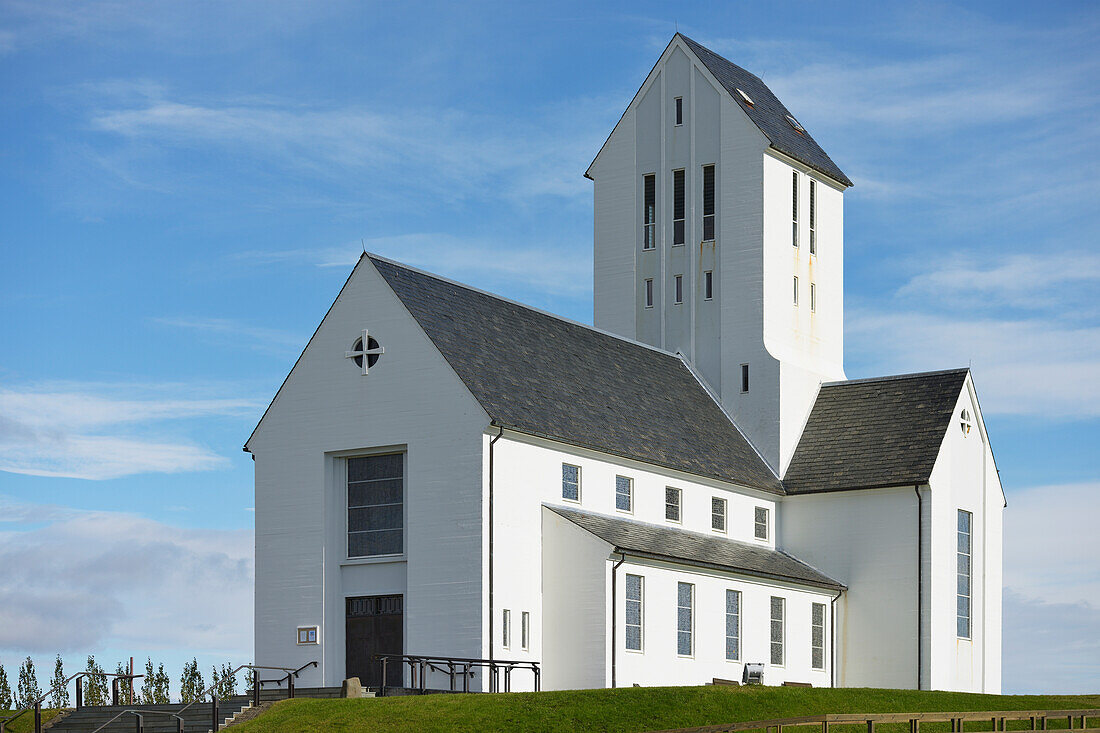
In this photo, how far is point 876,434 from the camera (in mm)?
51562

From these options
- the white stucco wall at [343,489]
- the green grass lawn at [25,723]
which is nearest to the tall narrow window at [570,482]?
the white stucco wall at [343,489]

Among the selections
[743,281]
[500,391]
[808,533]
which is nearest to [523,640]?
[500,391]

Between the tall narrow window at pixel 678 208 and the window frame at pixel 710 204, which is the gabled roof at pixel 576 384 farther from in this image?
the window frame at pixel 710 204

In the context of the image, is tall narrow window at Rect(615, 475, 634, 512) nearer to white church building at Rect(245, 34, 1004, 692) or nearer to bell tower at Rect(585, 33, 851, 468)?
white church building at Rect(245, 34, 1004, 692)

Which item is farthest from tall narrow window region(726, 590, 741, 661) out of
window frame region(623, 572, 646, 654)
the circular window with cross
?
the circular window with cross

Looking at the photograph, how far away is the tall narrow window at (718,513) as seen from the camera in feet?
156

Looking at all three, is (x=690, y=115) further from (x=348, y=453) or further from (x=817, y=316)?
(x=348, y=453)

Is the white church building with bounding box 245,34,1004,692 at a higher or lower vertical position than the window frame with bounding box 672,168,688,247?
lower

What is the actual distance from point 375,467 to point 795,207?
21.5 metres

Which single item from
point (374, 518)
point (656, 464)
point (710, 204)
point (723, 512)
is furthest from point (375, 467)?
point (710, 204)

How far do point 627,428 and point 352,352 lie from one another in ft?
28.2

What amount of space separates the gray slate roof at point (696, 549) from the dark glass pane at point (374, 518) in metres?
3.92

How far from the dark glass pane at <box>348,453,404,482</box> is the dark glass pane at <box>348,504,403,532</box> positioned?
798mm

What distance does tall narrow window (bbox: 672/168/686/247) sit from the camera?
5484cm
